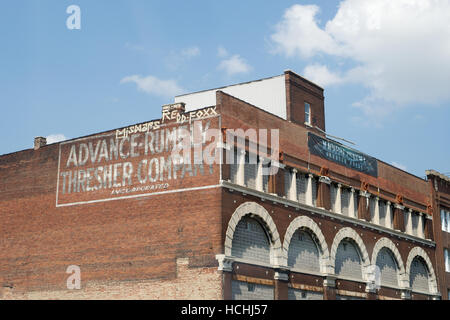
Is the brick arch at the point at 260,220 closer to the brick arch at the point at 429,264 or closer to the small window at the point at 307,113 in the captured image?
the small window at the point at 307,113

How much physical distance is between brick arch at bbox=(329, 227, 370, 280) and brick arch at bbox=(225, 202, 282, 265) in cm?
513

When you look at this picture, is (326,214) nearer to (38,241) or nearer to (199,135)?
(199,135)

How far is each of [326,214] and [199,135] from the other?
10.0 meters

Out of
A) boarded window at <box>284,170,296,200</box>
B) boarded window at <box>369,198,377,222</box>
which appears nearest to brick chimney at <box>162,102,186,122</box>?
boarded window at <box>284,170,296,200</box>

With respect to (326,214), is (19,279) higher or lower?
lower

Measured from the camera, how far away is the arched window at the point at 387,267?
1804 inches

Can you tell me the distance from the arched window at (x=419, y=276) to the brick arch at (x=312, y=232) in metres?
11.8

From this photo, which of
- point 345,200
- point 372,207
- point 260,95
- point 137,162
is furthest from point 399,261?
point 137,162

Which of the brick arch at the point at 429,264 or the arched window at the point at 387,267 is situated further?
the brick arch at the point at 429,264

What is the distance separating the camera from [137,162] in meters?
37.7

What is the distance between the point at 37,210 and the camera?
41.0 metres

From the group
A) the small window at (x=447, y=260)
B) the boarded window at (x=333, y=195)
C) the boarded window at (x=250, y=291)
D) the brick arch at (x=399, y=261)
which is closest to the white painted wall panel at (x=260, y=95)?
the boarded window at (x=333, y=195)

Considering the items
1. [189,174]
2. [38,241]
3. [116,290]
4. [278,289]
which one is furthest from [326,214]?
[38,241]

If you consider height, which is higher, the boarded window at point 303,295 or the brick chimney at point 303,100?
the brick chimney at point 303,100
